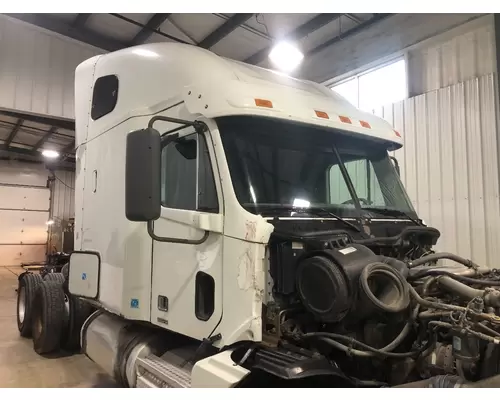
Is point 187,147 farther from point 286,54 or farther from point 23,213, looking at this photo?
point 23,213

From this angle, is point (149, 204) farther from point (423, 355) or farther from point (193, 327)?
point (423, 355)

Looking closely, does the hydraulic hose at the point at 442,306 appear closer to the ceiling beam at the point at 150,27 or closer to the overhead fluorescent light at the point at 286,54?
the overhead fluorescent light at the point at 286,54

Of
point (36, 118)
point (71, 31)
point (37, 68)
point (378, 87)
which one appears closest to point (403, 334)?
point (378, 87)

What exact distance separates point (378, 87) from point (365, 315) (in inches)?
222

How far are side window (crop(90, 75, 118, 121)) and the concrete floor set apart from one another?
274cm

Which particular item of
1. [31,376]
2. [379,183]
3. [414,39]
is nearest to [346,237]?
[379,183]

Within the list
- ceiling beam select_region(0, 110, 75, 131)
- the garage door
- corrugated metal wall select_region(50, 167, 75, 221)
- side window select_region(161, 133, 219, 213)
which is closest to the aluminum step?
side window select_region(161, 133, 219, 213)

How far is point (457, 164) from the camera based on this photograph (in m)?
5.77

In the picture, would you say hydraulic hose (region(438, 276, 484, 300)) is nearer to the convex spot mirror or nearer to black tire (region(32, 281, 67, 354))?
the convex spot mirror

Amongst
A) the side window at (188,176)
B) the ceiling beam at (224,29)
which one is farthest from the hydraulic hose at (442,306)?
the ceiling beam at (224,29)

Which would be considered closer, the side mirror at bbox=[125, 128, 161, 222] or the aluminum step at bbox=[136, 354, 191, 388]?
the side mirror at bbox=[125, 128, 161, 222]

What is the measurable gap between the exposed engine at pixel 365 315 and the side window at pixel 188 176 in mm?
573

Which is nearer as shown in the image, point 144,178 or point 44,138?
point 144,178

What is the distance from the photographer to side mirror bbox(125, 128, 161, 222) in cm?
244
